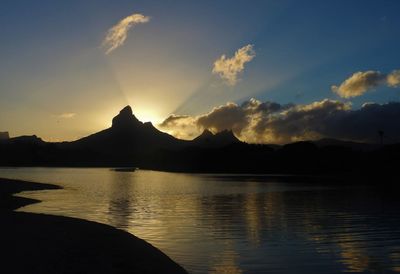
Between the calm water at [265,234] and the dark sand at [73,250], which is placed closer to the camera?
the dark sand at [73,250]

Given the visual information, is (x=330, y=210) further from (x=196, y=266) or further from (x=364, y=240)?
(x=196, y=266)

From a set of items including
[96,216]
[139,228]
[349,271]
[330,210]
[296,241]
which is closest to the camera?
[349,271]

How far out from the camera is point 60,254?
880 inches

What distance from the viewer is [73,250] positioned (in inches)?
937

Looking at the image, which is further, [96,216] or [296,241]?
[96,216]

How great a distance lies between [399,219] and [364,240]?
13662 millimetres

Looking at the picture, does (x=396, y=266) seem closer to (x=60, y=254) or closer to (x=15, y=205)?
(x=60, y=254)

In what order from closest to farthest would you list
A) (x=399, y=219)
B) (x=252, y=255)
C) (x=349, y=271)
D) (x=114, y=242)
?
(x=349, y=271), (x=252, y=255), (x=114, y=242), (x=399, y=219)

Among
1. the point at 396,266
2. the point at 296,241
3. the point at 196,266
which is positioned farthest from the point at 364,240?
the point at 196,266

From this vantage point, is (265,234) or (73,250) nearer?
(73,250)

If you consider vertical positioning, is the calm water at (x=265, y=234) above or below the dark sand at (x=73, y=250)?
below

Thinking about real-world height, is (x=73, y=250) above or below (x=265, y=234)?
above

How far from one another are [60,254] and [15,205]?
3407 centimetres

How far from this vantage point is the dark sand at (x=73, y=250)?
780 inches
